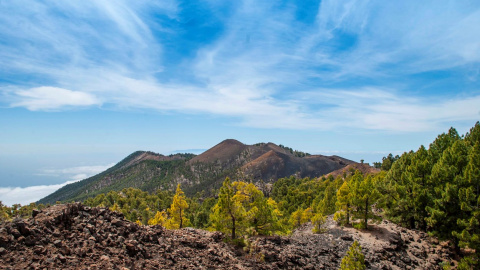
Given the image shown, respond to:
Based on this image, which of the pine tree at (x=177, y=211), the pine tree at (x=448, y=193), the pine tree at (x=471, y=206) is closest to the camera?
the pine tree at (x=471, y=206)

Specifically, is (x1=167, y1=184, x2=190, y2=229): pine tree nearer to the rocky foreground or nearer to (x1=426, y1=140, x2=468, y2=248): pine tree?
the rocky foreground

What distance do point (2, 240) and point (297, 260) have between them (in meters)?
18.0

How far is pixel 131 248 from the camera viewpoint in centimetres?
1350

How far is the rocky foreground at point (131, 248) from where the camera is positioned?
11055 mm

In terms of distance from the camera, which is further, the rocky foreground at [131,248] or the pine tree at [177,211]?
the pine tree at [177,211]

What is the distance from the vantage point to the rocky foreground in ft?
36.3

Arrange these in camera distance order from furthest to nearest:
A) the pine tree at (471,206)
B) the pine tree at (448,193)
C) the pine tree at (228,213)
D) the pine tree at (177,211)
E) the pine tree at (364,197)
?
1. the pine tree at (364,197)
2. the pine tree at (177,211)
3. the pine tree at (448,193)
4. the pine tree at (471,206)
5. the pine tree at (228,213)

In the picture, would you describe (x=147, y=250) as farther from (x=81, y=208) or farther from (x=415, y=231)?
(x=415, y=231)

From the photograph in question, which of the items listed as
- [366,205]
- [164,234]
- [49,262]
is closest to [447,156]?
[366,205]

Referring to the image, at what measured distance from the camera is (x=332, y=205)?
2072 inches

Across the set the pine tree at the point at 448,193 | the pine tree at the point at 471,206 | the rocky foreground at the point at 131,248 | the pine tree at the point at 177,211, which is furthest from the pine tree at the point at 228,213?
the pine tree at the point at 448,193

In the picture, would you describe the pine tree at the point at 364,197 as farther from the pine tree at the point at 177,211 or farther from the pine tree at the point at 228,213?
the pine tree at the point at 177,211

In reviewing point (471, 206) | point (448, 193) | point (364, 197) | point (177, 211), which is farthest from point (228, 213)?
point (471, 206)

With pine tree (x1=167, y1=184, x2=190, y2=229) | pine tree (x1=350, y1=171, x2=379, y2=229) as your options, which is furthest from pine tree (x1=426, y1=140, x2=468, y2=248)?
pine tree (x1=167, y1=184, x2=190, y2=229)
